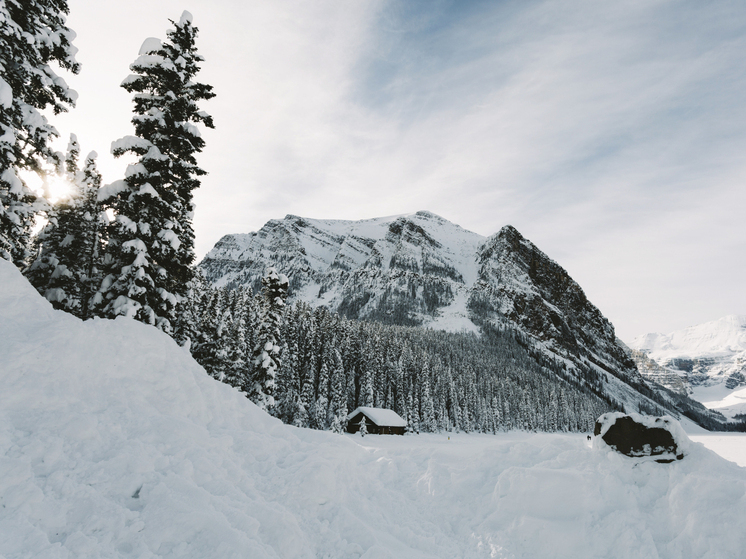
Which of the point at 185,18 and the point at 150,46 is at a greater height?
the point at 185,18

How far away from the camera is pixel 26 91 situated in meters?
13.0

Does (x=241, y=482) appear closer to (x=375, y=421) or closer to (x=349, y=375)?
(x=375, y=421)

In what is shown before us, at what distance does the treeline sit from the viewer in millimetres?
34062

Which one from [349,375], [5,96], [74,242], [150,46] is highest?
[150,46]

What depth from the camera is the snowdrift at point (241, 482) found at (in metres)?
5.95

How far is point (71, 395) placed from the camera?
25.8ft

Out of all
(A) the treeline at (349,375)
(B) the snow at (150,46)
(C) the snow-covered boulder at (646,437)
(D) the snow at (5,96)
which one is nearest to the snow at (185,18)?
(B) the snow at (150,46)

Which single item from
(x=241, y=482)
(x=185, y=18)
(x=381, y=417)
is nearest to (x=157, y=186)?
(x=185, y=18)

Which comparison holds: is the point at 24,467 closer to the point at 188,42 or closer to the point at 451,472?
the point at 451,472

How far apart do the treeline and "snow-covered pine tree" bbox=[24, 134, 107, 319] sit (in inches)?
263

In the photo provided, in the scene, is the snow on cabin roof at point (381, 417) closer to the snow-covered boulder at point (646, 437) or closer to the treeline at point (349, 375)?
the treeline at point (349, 375)

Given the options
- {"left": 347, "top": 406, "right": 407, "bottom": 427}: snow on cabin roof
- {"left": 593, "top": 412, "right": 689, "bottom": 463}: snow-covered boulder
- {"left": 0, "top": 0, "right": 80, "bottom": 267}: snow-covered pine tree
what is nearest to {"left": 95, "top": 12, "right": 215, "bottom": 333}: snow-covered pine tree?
{"left": 0, "top": 0, "right": 80, "bottom": 267}: snow-covered pine tree

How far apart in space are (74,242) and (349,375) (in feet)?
150

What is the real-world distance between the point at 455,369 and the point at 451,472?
3848 inches
